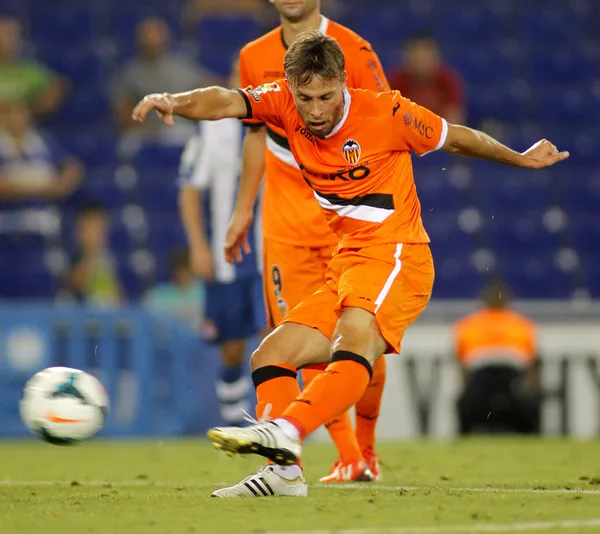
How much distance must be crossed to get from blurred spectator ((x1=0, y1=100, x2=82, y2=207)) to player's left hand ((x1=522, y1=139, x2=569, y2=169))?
8.12 meters

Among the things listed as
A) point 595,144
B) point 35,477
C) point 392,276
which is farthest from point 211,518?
point 595,144

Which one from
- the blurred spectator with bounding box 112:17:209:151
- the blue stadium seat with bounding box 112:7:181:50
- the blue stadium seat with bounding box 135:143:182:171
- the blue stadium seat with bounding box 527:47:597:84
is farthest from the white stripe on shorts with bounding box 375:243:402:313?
the blue stadium seat with bounding box 112:7:181:50

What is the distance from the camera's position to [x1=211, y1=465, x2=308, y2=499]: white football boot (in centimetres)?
494

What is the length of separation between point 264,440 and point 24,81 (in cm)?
974

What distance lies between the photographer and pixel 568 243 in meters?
12.8

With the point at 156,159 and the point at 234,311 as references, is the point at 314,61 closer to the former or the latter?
the point at 234,311

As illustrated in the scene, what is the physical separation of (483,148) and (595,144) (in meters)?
9.00

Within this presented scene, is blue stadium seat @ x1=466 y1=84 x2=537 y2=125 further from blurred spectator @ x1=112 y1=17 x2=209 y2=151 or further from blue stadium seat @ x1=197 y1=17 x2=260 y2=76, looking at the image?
blurred spectator @ x1=112 y1=17 x2=209 y2=151

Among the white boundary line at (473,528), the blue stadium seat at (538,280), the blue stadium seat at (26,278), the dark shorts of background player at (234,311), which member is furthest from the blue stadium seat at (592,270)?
the white boundary line at (473,528)

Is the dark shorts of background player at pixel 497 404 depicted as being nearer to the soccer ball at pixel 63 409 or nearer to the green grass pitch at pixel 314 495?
the green grass pitch at pixel 314 495

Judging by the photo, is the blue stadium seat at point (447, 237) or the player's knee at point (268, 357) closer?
the player's knee at point (268, 357)

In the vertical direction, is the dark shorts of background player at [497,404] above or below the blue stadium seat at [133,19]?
below

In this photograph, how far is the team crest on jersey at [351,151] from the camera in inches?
201

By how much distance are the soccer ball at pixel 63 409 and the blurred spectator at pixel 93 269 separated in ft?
18.4
